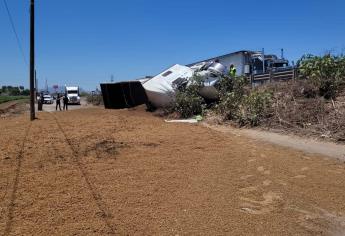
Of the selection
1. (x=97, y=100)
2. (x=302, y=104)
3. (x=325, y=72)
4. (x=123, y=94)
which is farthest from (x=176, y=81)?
(x=97, y=100)

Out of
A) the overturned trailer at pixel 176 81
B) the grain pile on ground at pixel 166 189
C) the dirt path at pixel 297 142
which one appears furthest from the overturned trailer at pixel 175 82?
the grain pile on ground at pixel 166 189

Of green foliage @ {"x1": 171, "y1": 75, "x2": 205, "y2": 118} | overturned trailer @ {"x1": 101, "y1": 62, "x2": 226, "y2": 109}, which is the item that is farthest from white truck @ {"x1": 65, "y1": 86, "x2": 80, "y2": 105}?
green foliage @ {"x1": 171, "y1": 75, "x2": 205, "y2": 118}

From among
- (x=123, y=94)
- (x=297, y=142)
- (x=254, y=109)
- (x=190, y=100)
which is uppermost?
(x=123, y=94)

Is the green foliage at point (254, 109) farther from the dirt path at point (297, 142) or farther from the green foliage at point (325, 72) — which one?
the green foliage at point (325, 72)

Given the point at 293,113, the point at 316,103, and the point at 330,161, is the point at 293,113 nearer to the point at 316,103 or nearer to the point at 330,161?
the point at 316,103

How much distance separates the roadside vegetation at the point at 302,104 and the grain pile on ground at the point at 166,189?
3.01 metres

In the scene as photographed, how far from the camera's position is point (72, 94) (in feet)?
232

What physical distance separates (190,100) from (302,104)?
6.97 metres

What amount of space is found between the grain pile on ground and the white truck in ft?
191

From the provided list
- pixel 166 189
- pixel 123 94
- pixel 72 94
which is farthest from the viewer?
pixel 72 94

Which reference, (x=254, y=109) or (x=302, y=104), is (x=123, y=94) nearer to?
(x=254, y=109)

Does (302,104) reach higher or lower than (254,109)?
higher

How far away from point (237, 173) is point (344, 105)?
759cm

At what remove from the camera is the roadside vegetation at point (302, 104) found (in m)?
14.5
